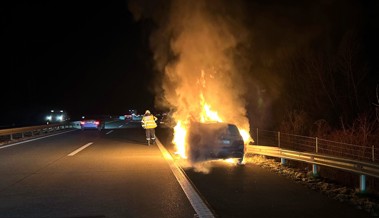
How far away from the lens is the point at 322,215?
6473mm

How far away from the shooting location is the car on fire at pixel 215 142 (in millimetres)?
11969

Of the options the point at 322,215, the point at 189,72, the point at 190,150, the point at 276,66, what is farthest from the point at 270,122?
the point at 322,215

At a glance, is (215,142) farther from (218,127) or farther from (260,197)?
(260,197)

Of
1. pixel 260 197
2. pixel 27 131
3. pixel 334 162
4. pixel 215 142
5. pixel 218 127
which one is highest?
pixel 218 127

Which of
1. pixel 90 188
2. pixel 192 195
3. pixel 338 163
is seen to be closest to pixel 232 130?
pixel 338 163

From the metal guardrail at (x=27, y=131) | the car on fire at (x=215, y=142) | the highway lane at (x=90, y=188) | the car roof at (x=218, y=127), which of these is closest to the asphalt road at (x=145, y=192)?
the highway lane at (x=90, y=188)

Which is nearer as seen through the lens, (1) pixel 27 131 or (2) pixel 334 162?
(2) pixel 334 162

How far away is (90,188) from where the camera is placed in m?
8.84

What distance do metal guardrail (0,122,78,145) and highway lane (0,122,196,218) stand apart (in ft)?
33.3

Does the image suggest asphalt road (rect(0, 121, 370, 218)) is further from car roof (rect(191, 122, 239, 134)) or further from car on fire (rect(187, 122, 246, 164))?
car roof (rect(191, 122, 239, 134))

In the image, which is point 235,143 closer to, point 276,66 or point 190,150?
point 190,150

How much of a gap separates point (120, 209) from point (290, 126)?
16.0m

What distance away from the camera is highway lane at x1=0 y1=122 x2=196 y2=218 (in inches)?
268

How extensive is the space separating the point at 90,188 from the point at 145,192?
134cm
